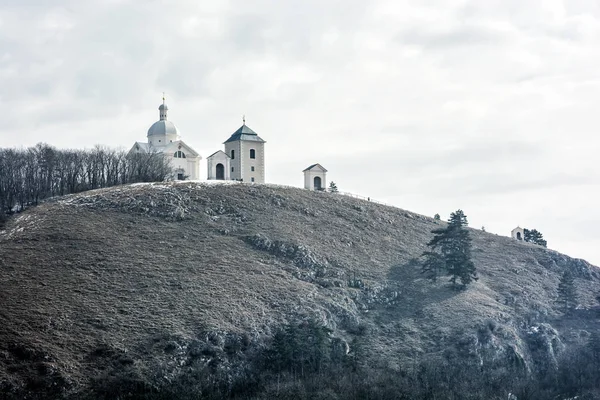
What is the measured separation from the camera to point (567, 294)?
73062 mm

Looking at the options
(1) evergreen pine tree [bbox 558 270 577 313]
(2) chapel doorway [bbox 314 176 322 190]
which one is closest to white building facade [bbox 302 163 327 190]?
(2) chapel doorway [bbox 314 176 322 190]

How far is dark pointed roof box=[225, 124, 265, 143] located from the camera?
301 ft

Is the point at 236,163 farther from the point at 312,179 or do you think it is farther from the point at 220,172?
the point at 312,179

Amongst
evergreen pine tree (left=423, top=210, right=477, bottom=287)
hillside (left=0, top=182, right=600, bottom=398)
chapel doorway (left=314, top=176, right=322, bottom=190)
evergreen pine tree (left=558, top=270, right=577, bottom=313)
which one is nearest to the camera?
hillside (left=0, top=182, right=600, bottom=398)

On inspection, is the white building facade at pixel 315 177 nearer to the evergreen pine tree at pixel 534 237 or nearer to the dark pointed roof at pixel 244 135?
the dark pointed roof at pixel 244 135

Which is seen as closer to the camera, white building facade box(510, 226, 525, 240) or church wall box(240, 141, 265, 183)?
church wall box(240, 141, 265, 183)

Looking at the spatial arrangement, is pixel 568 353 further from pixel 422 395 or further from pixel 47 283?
pixel 47 283

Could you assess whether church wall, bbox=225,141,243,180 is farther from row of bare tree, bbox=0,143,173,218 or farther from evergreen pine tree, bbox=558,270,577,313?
evergreen pine tree, bbox=558,270,577,313

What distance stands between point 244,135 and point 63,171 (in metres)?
20.6

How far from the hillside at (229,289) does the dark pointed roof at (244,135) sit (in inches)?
397

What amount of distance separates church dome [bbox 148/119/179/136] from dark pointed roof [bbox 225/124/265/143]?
20.7ft

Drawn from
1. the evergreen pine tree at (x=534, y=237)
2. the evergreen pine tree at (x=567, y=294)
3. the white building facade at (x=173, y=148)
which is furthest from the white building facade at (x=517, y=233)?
the white building facade at (x=173, y=148)

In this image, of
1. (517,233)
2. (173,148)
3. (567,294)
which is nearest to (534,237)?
(517,233)

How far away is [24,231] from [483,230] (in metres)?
48.6
